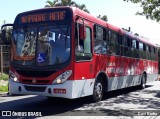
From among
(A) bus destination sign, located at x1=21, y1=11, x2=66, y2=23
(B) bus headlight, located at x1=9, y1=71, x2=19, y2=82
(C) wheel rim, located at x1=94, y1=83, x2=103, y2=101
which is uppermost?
(A) bus destination sign, located at x1=21, y1=11, x2=66, y2=23

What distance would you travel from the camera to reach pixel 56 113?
962cm

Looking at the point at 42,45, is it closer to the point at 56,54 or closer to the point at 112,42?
the point at 56,54

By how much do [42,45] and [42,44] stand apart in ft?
0.11

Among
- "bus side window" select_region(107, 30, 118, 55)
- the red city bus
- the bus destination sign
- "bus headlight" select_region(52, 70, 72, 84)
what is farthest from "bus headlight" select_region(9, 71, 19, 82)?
"bus side window" select_region(107, 30, 118, 55)

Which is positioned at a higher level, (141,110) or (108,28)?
(108,28)

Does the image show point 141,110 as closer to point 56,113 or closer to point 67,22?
point 56,113

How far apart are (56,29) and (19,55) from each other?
1524mm

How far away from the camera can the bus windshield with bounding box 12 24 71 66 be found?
9703 millimetres

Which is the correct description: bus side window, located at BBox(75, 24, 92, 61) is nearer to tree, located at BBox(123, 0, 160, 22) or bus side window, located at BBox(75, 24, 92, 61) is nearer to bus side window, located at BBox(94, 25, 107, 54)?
bus side window, located at BBox(94, 25, 107, 54)

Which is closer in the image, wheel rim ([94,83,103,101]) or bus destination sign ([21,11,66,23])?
bus destination sign ([21,11,66,23])

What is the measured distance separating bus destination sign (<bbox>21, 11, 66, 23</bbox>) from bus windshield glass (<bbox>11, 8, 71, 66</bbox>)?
11cm

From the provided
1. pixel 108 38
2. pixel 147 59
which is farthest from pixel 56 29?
pixel 147 59

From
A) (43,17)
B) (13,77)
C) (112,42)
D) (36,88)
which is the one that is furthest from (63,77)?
(112,42)

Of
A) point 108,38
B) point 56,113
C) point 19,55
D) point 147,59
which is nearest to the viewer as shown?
point 56,113
